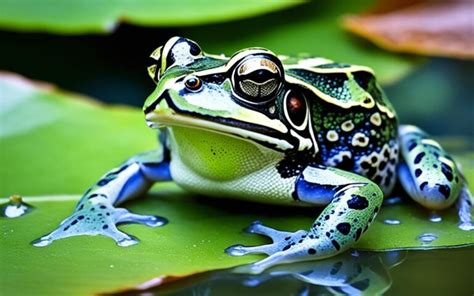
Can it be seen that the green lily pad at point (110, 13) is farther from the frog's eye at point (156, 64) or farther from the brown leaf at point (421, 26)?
the frog's eye at point (156, 64)

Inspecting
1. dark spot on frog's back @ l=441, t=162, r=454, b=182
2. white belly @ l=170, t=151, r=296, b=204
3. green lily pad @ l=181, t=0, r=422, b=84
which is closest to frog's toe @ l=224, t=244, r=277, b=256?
white belly @ l=170, t=151, r=296, b=204

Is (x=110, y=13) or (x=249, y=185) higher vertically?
(x=110, y=13)

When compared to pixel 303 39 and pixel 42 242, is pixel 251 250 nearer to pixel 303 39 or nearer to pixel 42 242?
pixel 42 242

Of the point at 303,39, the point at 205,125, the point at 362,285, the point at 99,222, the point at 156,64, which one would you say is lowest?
the point at 362,285

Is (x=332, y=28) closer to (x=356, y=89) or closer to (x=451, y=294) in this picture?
(x=356, y=89)

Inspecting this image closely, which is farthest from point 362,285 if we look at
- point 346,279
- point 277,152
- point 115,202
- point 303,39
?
point 303,39

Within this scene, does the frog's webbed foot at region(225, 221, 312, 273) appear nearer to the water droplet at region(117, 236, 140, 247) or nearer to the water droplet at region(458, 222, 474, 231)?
the water droplet at region(117, 236, 140, 247)

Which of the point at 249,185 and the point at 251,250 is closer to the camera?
the point at 251,250

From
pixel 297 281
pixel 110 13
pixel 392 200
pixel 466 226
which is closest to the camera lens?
pixel 297 281

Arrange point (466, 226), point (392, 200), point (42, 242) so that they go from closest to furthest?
point (42, 242) → point (466, 226) → point (392, 200)
